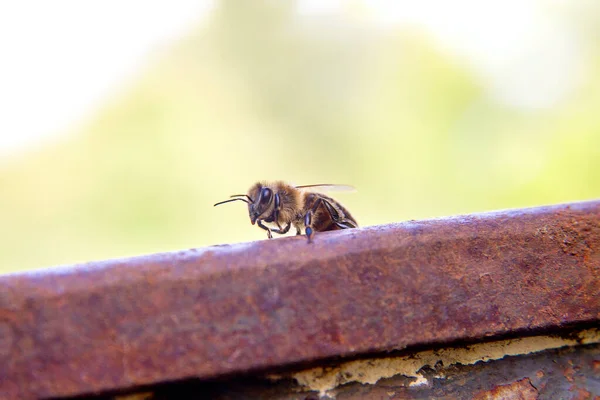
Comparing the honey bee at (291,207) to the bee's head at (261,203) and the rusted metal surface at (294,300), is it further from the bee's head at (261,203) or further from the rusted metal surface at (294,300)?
the rusted metal surface at (294,300)

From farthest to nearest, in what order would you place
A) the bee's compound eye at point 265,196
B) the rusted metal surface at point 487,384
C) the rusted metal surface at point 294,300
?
the bee's compound eye at point 265,196, the rusted metal surface at point 487,384, the rusted metal surface at point 294,300

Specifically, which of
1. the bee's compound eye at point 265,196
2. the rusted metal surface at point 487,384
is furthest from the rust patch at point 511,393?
the bee's compound eye at point 265,196

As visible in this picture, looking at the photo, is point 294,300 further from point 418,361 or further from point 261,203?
point 261,203


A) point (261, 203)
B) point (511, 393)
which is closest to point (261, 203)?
point (261, 203)

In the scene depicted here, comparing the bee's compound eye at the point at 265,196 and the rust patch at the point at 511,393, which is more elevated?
the bee's compound eye at the point at 265,196

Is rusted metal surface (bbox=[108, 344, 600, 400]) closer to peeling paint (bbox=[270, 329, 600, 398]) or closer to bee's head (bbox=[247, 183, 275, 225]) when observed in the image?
peeling paint (bbox=[270, 329, 600, 398])

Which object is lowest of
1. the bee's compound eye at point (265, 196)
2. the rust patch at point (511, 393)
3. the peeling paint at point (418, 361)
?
the rust patch at point (511, 393)
